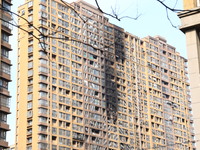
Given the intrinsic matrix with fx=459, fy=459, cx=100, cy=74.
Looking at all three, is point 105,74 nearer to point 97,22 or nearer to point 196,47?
point 97,22

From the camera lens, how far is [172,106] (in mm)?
90688

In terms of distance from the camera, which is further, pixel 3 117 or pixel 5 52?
pixel 5 52

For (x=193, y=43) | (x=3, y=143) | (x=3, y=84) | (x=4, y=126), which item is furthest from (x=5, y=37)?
(x=193, y=43)

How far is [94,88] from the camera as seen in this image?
251ft

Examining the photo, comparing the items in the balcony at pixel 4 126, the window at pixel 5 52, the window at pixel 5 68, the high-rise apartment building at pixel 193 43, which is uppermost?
the window at pixel 5 52

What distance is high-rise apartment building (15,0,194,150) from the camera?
223 feet

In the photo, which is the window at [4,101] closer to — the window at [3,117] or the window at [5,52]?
the window at [3,117]

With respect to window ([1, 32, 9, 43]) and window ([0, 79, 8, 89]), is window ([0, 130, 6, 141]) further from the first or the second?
window ([1, 32, 9, 43])

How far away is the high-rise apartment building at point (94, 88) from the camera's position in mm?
67938

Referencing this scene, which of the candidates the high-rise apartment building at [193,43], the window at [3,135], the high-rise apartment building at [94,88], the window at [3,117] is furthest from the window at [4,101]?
the high-rise apartment building at [193,43]

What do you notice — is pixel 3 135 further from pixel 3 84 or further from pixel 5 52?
pixel 5 52

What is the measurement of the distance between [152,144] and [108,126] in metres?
11.6

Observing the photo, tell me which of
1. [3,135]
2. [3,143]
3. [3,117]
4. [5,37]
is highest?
[5,37]

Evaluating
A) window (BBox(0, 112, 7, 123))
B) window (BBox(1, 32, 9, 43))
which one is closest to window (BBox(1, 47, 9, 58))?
window (BBox(1, 32, 9, 43))
